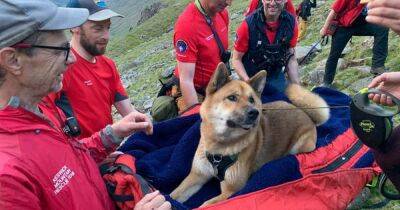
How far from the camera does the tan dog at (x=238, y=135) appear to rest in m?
4.76

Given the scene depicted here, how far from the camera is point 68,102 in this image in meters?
4.99

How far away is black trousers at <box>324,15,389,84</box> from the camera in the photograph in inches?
328

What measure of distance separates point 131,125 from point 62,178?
1.16m

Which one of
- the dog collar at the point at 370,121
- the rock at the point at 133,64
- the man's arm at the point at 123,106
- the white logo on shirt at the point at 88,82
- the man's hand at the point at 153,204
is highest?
the dog collar at the point at 370,121

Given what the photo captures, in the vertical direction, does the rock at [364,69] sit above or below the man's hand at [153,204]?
below

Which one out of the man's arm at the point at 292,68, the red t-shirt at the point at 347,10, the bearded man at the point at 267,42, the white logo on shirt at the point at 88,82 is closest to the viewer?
the white logo on shirt at the point at 88,82

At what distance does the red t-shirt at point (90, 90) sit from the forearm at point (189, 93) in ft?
3.42

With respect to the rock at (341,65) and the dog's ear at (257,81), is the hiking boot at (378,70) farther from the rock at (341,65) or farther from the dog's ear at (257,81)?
the dog's ear at (257,81)

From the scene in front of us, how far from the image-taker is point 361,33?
859 cm

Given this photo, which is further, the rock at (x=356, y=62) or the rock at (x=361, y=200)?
the rock at (x=356, y=62)

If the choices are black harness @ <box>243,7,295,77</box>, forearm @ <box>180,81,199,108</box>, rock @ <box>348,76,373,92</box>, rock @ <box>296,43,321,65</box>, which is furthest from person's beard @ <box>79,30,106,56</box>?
rock @ <box>296,43,321,65</box>

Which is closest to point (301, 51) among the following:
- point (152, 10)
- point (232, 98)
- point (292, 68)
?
point (292, 68)

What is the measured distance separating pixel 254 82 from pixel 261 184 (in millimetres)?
1375

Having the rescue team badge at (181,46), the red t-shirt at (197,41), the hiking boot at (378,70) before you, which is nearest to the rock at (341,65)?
the hiking boot at (378,70)
